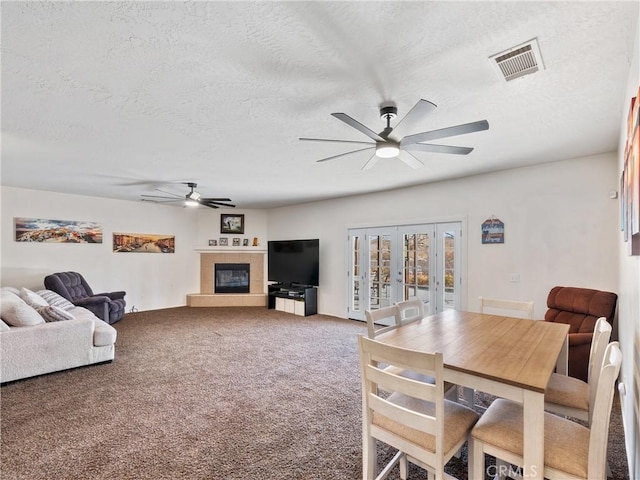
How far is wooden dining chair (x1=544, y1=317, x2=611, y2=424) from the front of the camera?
173 cm

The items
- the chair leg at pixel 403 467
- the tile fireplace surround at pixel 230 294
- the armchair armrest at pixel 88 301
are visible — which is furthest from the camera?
the tile fireplace surround at pixel 230 294

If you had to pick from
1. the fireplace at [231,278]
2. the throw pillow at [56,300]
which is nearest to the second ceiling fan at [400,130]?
the throw pillow at [56,300]

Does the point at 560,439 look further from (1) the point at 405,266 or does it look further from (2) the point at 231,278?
(2) the point at 231,278

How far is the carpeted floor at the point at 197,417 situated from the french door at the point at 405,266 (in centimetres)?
178

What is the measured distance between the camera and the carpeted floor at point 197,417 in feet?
6.67

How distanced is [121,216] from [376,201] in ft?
18.2

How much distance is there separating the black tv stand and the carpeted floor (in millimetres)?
2272

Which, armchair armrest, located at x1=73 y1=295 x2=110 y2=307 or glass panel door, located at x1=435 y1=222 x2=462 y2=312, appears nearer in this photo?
glass panel door, located at x1=435 y1=222 x2=462 y2=312

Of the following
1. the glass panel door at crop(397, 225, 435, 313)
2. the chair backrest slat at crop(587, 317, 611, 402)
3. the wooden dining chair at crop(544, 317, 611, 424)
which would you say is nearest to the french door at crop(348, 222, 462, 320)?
the glass panel door at crop(397, 225, 435, 313)

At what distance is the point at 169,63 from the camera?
6.34 feet

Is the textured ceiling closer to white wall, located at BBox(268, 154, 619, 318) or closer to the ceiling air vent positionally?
the ceiling air vent

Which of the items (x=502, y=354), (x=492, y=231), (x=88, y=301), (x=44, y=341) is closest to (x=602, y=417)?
(x=502, y=354)

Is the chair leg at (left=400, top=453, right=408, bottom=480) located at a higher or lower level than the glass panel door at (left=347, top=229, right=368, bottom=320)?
lower

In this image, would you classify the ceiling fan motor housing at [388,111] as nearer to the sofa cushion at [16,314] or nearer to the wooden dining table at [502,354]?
the wooden dining table at [502,354]
